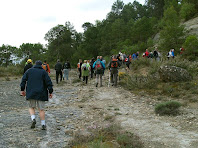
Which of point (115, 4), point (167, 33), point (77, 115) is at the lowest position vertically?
point (77, 115)

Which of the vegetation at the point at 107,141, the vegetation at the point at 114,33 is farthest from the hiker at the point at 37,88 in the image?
the vegetation at the point at 114,33

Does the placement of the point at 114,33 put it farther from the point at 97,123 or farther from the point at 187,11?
the point at 97,123

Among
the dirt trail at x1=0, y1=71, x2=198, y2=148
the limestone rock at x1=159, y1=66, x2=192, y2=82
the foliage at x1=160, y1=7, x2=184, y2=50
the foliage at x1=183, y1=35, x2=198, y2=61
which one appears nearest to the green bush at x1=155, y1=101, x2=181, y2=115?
the dirt trail at x1=0, y1=71, x2=198, y2=148

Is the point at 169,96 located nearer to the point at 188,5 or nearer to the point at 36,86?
the point at 36,86

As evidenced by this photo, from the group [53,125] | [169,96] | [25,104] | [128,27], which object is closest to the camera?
[53,125]

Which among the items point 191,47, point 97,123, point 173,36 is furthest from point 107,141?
point 173,36

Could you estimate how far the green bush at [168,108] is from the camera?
725 cm

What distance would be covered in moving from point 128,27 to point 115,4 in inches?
1080

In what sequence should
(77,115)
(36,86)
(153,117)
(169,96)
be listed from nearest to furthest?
1. (36,86)
2. (153,117)
3. (77,115)
4. (169,96)

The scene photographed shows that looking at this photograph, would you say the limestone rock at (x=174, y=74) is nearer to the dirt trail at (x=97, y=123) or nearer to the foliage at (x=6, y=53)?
the dirt trail at (x=97, y=123)

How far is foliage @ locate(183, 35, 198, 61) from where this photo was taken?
21.4m

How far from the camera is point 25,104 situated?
385 inches

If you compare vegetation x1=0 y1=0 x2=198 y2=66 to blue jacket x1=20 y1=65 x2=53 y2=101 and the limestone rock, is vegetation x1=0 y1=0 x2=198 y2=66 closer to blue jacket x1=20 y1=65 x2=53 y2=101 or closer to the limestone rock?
the limestone rock

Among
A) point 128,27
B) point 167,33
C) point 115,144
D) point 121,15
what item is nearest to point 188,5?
point 128,27
